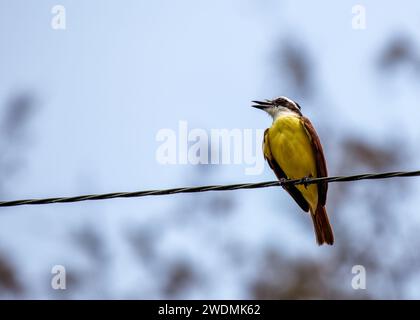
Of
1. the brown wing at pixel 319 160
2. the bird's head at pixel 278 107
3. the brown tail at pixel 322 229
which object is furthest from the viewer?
the bird's head at pixel 278 107

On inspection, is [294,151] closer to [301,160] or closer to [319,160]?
[301,160]

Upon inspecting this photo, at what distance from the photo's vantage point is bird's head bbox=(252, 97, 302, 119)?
1056 cm

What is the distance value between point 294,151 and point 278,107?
3.04 feet

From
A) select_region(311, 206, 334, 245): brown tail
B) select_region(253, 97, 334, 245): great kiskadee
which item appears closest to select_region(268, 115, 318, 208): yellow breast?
select_region(253, 97, 334, 245): great kiskadee

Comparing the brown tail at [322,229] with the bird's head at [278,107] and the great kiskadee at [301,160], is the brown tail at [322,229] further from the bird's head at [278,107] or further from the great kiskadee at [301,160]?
the bird's head at [278,107]

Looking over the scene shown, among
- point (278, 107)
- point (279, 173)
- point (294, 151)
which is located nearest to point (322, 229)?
point (279, 173)

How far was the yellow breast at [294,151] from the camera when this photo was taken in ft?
32.4

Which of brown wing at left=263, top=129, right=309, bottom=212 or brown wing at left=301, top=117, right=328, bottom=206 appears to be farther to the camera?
brown wing at left=263, top=129, right=309, bottom=212

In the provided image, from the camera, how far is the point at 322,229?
1001 centimetres

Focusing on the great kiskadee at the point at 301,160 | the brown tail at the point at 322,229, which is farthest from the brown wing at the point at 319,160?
the brown tail at the point at 322,229

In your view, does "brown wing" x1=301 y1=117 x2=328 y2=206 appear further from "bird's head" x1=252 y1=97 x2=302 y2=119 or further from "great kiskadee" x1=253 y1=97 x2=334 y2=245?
"bird's head" x1=252 y1=97 x2=302 y2=119

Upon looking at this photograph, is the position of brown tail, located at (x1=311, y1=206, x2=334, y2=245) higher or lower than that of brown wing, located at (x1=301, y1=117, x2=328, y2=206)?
lower
